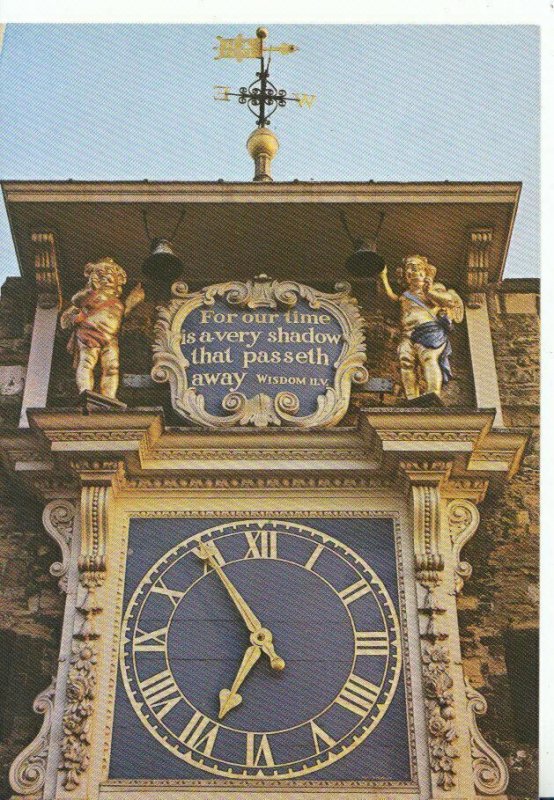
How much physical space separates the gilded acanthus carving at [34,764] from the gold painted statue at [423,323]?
8.21 feet

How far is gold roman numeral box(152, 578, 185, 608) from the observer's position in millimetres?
7473

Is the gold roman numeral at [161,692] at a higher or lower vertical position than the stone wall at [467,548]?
lower

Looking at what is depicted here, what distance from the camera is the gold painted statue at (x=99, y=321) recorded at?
8.19 meters

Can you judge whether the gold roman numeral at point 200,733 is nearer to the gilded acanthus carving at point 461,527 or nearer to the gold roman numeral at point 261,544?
the gold roman numeral at point 261,544

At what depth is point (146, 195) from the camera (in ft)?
28.4

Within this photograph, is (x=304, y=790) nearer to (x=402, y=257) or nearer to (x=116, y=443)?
(x=116, y=443)

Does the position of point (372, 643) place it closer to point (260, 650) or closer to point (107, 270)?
point (260, 650)

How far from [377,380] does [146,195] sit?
1.67 m

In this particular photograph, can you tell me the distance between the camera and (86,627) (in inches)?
288

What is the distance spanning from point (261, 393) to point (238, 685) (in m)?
1.70

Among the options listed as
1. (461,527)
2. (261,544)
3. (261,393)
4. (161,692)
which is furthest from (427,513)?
(161,692)

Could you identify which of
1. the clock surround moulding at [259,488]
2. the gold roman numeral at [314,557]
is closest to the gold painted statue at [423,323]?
the clock surround moulding at [259,488]

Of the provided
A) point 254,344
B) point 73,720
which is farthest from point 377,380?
point 73,720

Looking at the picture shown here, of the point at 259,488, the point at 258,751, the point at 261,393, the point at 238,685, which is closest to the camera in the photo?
the point at 258,751
